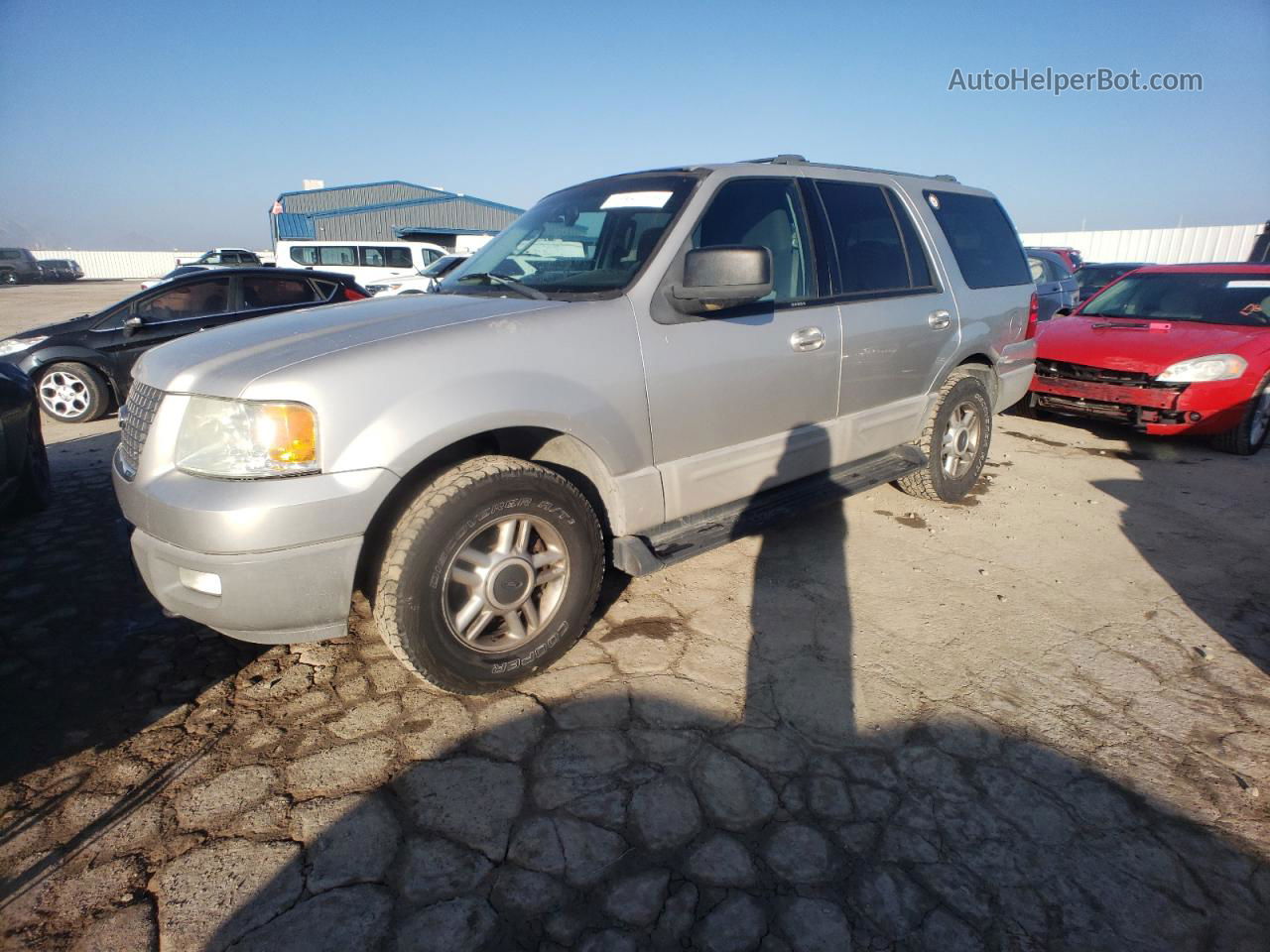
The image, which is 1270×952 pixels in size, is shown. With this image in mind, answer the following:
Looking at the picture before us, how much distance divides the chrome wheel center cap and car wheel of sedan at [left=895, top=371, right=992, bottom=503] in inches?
107

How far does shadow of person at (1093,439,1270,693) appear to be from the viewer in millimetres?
3260

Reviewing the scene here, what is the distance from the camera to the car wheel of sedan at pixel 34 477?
Answer: 4.11 meters

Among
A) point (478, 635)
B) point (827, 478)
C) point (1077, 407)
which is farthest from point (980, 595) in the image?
point (1077, 407)

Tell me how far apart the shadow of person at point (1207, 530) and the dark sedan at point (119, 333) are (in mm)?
7471

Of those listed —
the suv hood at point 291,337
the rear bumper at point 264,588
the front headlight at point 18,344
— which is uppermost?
the suv hood at point 291,337

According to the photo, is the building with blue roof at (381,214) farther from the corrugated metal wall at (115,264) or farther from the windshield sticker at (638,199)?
the windshield sticker at (638,199)

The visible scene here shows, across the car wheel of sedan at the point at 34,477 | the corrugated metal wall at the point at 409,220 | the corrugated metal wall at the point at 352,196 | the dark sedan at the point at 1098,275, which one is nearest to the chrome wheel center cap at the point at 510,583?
the car wheel of sedan at the point at 34,477

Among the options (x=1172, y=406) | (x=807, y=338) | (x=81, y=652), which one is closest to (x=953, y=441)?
(x=807, y=338)

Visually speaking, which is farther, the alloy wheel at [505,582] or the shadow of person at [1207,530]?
the shadow of person at [1207,530]

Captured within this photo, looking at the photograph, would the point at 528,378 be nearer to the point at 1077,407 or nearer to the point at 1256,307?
the point at 1077,407

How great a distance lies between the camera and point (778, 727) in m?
2.42

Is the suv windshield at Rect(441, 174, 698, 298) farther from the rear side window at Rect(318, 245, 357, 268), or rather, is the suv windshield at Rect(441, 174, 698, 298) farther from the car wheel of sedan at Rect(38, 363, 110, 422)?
the rear side window at Rect(318, 245, 357, 268)

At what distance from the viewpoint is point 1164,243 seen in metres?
30.7

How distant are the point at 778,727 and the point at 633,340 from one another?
1505 millimetres
